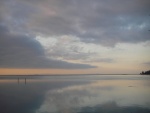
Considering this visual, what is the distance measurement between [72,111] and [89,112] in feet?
8.27

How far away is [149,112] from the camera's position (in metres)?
27.1

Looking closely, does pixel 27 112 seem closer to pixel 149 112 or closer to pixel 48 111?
pixel 48 111

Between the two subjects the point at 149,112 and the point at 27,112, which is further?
the point at 27,112

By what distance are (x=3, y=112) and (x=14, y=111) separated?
5.59ft

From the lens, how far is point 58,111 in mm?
29641

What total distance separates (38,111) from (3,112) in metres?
4.85

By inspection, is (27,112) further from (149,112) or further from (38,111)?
(149,112)

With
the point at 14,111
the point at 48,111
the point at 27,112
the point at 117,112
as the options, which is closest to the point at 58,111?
the point at 48,111

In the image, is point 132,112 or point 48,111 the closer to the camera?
point 132,112

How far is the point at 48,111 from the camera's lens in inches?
1178

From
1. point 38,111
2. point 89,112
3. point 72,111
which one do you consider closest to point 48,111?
point 38,111

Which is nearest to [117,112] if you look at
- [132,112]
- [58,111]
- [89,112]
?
[132,112]

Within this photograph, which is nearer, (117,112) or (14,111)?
(117,112)

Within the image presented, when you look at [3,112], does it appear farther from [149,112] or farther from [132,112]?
[149,112]
